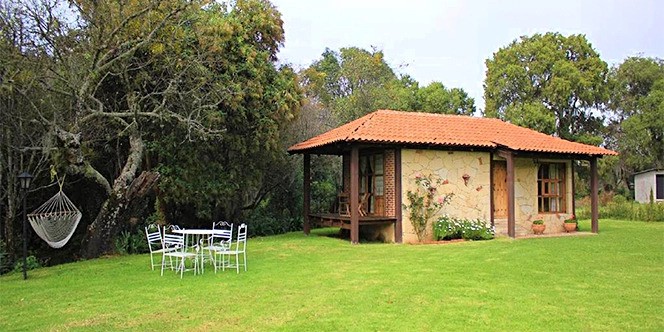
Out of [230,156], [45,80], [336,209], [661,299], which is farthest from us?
[336,209]

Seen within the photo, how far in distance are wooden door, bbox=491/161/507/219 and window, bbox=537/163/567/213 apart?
119 cm

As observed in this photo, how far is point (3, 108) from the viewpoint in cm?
1288

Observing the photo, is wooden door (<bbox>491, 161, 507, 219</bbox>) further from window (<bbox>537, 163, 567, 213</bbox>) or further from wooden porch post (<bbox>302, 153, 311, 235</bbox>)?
wooden porch post (<bbox>302, 153, 311, 235</bbox>)

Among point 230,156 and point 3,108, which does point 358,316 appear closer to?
point 3,108

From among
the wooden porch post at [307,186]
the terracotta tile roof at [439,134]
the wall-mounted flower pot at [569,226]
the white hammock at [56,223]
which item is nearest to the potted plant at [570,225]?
the wall-mounted flower pot at [569,226]

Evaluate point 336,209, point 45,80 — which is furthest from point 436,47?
point 45,80

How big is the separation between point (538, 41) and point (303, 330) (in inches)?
1203

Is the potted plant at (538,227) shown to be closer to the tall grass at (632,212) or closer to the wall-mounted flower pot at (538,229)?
the wall-mounted flower pot at (538,229)

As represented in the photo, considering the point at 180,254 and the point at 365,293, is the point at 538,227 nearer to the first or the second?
the point at 365,293

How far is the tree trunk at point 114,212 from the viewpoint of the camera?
12.9 m

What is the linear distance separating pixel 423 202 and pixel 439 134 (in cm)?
211

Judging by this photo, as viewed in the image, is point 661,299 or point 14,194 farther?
point 14,194

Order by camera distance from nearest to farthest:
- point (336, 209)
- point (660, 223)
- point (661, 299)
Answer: point (661, 299) < point (336, 209) < point (660, 223)

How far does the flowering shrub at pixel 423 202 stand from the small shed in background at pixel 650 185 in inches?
796
